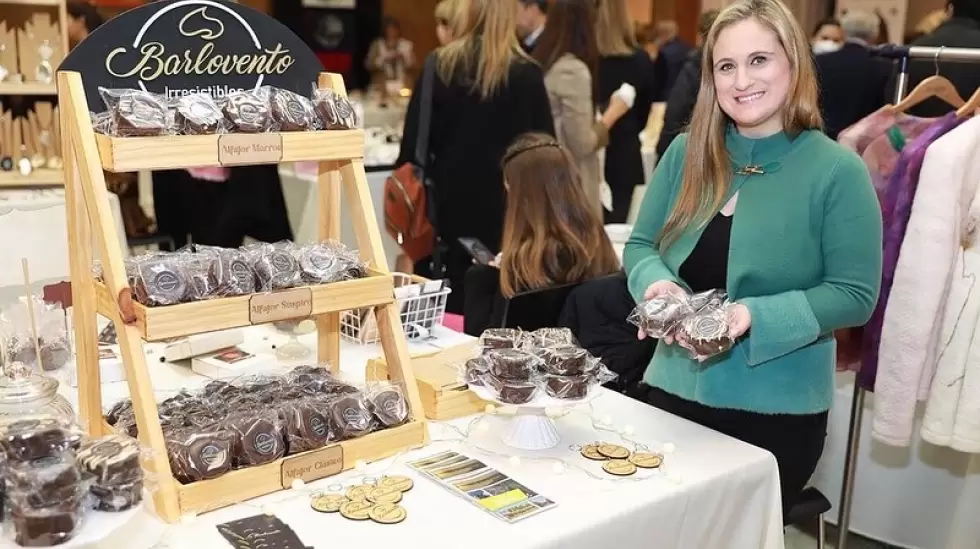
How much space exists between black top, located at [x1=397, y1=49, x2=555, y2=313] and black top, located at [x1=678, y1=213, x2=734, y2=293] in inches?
69.0

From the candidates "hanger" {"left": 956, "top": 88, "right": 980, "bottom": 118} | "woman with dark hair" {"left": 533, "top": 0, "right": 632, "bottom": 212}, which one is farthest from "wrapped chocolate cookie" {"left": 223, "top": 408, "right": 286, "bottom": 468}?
"woman with dark hair" {"left": 533, "top": 0, "right": 632, "bottom": 212}

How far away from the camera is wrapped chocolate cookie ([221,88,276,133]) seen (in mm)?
1499

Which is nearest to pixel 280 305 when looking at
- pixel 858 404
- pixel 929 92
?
pixel 858 404

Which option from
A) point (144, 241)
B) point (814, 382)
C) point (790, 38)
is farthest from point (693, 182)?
point (144, 241)

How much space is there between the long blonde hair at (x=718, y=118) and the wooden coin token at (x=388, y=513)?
814 mm

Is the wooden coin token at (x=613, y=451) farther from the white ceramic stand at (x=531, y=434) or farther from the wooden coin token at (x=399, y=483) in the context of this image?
the wooden coin token at (x=399, y=483)

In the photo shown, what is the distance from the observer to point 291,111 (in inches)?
61.2

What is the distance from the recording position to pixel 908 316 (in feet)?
7.73

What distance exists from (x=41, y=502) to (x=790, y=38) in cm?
142

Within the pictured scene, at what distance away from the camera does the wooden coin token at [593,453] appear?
1609mm

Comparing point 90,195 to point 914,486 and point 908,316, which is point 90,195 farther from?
point 914,486

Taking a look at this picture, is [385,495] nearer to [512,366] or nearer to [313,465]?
[313,465]

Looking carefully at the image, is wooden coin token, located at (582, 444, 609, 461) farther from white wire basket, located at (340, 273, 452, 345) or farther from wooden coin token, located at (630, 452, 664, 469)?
white wire basket, located at (340, 273, 452, 345)

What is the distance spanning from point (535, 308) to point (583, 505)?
1.22m
